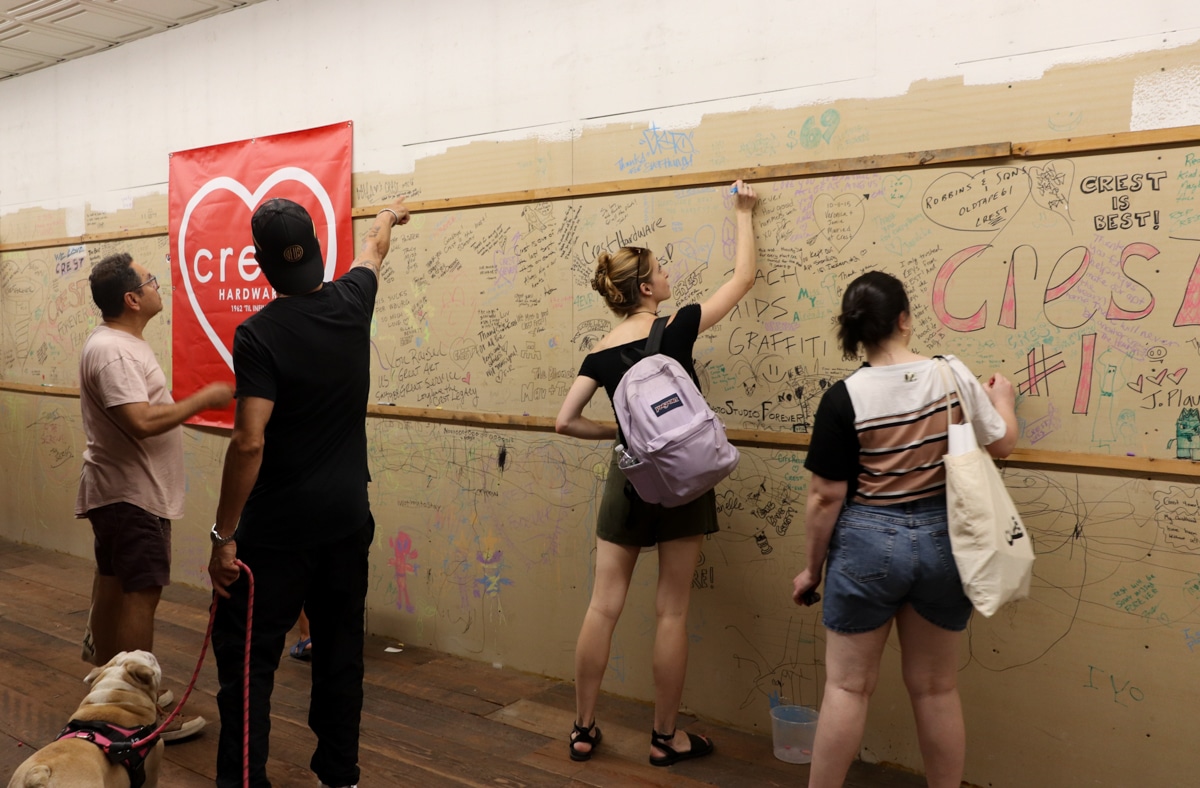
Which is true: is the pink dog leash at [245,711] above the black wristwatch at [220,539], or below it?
below

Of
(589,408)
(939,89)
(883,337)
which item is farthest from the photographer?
(589,408)

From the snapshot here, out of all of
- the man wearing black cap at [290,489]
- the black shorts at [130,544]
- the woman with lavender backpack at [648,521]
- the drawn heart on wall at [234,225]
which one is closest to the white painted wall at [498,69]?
the drawn heart on wall at [234,225]

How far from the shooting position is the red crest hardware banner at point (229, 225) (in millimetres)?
3795

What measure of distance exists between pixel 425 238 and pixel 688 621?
1804mm

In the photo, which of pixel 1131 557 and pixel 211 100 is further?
pixel 211 100

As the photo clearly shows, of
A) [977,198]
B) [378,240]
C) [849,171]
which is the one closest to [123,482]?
[378,240]

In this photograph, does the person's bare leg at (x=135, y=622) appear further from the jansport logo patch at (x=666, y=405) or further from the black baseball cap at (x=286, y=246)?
the jansport logo patch at (x=666, y=405)

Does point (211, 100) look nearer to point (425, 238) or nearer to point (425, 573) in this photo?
point (425, 238)

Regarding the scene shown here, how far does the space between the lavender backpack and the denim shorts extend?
0.45 meters

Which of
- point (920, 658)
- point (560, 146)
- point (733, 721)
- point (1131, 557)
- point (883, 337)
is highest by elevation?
point (560, 146)

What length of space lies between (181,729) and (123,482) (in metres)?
0.81

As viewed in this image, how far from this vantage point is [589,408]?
10.3 ft

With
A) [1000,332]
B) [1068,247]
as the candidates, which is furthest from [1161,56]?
[1000,332]

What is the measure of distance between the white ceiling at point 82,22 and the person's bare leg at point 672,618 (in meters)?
3.23
